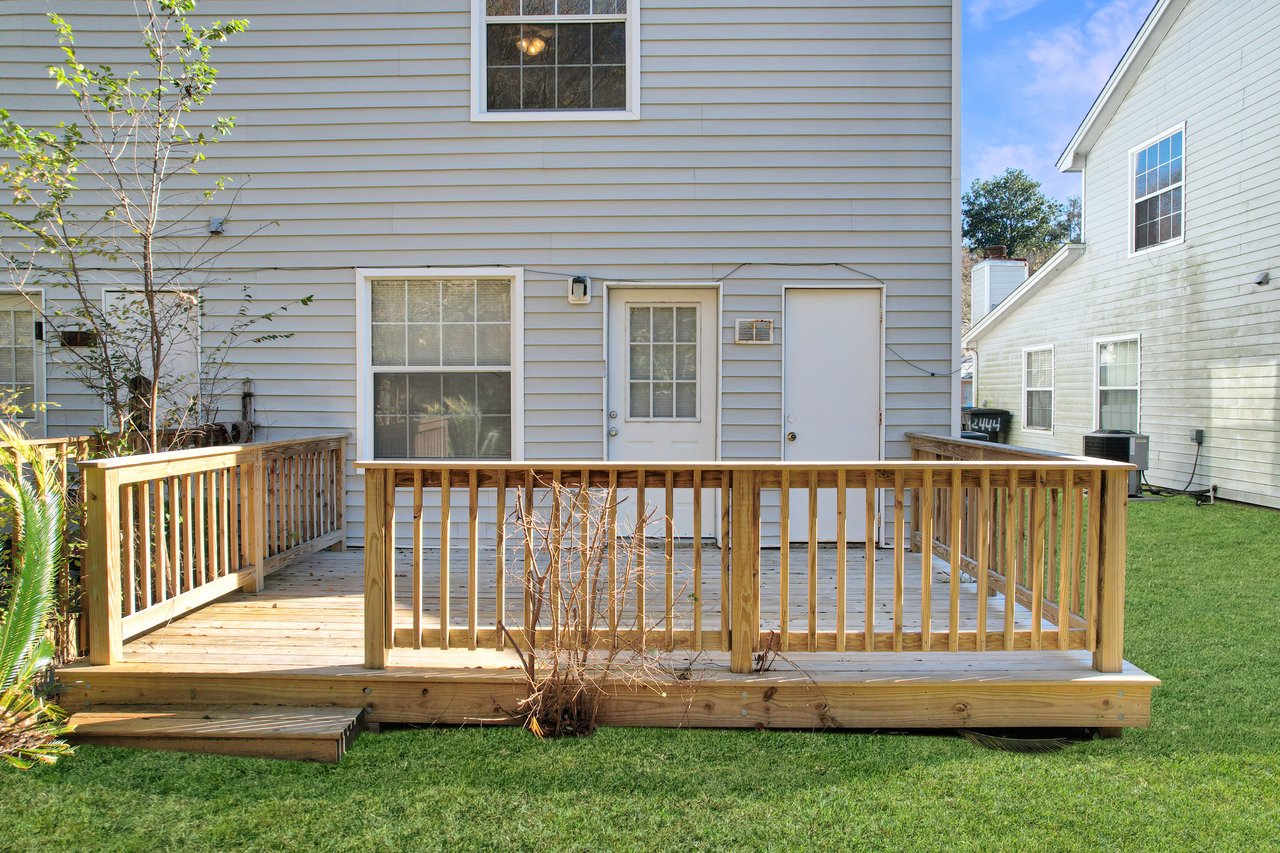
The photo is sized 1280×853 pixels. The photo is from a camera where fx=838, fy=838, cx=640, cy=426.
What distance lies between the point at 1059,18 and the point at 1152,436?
33.8 metres

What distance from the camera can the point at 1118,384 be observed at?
1093 cm

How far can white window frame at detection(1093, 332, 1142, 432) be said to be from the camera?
1044 cm

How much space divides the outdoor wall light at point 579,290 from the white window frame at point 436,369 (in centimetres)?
33

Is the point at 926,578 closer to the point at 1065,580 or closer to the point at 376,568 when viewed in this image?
the point at 1065,580

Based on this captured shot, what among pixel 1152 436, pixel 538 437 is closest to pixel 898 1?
pixel 538 437

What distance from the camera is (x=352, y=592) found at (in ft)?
15.3

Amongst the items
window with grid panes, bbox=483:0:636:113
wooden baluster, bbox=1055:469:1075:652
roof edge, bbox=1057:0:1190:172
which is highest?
roof edge, bbox=1057:0:1190:172

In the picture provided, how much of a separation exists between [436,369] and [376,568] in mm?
2638

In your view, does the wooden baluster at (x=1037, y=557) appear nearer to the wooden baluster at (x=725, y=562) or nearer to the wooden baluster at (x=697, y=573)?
the wooden baluster at (x=725, y=562)

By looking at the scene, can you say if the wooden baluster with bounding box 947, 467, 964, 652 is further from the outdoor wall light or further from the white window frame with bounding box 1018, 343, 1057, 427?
the white window frame with bounding box 1018, 343, 1057, 427

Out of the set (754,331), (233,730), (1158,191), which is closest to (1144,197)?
(1158,191)

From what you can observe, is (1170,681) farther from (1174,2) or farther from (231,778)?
(1174,2)

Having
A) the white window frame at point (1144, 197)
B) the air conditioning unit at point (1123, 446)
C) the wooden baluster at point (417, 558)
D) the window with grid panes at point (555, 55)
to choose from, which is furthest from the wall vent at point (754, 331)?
the white window frame at point (1144, 197)

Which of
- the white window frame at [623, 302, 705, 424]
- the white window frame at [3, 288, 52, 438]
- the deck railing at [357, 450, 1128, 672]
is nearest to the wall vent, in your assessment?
the white window frame at [623, 302, 705, 424]
